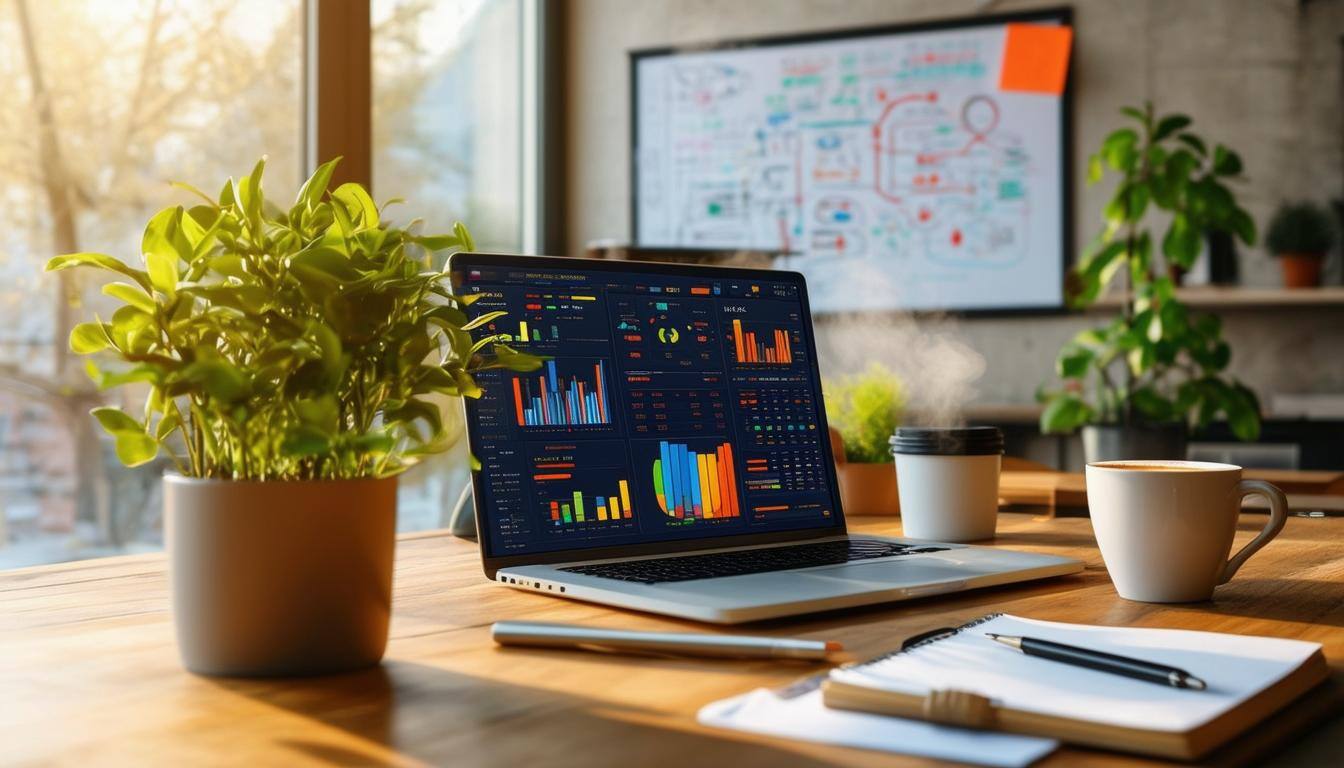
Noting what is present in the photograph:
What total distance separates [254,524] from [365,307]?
125mm

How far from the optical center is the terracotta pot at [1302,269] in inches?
135

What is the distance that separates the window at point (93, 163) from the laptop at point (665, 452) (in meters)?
1.69

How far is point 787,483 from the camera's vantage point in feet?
3.81

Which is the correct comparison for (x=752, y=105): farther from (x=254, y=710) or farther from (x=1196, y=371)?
(x=254, y=710)

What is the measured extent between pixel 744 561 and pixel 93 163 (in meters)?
2.03

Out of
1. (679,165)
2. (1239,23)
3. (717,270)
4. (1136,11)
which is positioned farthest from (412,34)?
(717,270)

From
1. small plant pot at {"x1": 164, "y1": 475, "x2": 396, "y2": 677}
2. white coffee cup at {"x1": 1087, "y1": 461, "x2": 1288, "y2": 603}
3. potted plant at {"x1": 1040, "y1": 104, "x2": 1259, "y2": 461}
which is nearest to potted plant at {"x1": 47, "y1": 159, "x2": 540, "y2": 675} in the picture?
small plant pot at {"x1": 164, "y1": 475, "x2": 396, "y2": 677}

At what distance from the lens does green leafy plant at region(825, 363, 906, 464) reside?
61.7 inches

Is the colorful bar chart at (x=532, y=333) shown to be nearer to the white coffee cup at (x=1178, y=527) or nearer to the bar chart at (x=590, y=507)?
the bar chart at (x=590, y=507)

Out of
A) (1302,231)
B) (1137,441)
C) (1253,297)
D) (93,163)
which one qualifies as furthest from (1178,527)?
(1302,231)

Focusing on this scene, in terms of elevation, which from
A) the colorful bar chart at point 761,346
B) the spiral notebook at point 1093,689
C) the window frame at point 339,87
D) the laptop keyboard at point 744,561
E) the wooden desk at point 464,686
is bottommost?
the wooden desk at point 464,686

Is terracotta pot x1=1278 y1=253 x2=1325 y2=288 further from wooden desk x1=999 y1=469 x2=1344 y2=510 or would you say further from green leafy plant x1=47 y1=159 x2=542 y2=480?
green leafy plant x1=47 y1=159 x2=542 y2=480

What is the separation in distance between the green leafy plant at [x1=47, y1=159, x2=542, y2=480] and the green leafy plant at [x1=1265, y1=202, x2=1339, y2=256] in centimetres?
329

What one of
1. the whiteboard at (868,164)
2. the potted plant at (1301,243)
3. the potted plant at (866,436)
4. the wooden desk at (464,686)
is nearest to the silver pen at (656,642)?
the wooden desk at (464,686)
